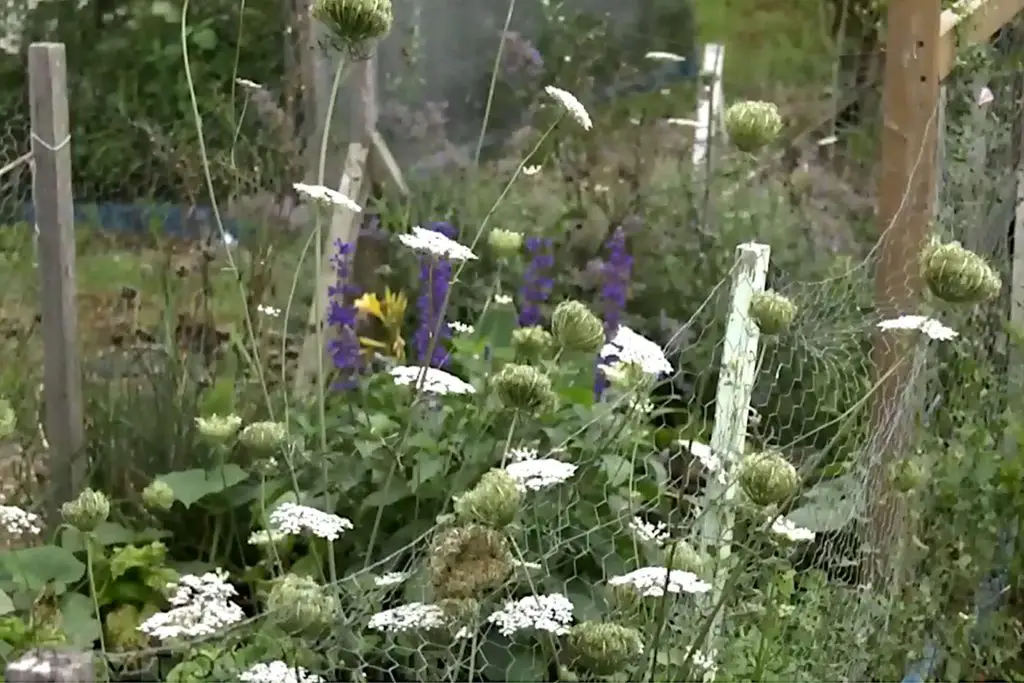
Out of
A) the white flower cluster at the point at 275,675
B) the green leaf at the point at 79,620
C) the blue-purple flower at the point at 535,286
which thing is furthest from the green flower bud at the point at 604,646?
the blue-purple flower at the point at 535,286

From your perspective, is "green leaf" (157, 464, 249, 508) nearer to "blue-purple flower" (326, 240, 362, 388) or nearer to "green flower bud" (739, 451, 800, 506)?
"blue-purple flower" (326, 240, 362, 388)

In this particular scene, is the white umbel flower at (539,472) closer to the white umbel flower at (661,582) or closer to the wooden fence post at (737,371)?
the white umbel flower at (661,582)

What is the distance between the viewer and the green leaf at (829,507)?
4.75 ft

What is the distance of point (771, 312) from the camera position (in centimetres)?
115

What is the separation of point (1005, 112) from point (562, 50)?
1251 mm

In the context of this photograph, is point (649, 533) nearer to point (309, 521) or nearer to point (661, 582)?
point (661, 582)

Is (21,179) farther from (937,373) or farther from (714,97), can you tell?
(714,97)

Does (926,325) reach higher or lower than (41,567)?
higher

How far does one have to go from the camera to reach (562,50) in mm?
2910

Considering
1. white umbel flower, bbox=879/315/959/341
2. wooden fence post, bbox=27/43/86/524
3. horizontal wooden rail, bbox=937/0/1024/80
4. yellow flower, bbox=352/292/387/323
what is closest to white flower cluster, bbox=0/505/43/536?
wooden fence post, bbox=27/43/86/524

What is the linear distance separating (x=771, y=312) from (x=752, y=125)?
18cm

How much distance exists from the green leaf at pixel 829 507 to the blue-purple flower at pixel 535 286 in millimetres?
764

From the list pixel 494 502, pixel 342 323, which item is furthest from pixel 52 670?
pixel 342 323

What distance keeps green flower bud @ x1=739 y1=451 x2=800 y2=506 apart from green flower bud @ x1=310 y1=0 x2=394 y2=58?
527 millimetres
